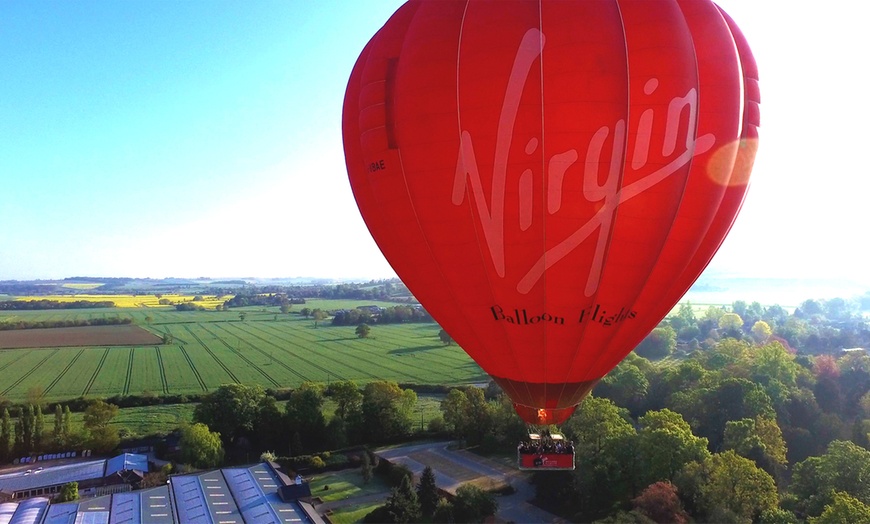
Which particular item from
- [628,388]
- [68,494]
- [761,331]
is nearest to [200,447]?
[68,494]

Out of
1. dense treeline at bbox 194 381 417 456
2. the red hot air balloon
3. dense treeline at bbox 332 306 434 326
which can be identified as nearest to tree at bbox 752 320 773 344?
dense treeline at bbox 332 306 434 326

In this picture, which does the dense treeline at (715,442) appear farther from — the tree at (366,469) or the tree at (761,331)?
the tree at (761,331)

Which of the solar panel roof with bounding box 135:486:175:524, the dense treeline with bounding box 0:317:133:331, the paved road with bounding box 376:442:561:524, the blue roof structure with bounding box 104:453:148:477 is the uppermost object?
the dense treeline with bounding box 0:317:133:331

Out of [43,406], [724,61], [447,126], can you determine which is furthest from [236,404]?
[724,61]

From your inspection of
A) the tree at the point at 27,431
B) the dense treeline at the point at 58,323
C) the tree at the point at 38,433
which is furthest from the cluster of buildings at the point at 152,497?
the dense treeline at the point at 58,323

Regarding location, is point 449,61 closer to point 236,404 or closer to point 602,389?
point 236,404

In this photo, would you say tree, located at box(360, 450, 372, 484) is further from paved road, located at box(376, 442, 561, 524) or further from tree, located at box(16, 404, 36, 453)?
tree, located at box(16, 404, 36, 453)

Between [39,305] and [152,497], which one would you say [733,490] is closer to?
[152,497]
